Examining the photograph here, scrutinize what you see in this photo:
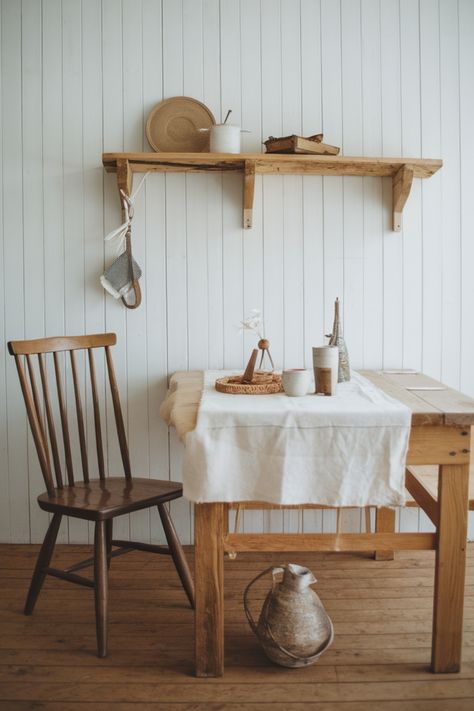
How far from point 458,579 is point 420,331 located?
126 cm

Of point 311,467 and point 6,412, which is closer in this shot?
point 311,467

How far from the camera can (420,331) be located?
2787 millimetres

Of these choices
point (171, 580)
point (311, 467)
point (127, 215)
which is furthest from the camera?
point (127, 215)

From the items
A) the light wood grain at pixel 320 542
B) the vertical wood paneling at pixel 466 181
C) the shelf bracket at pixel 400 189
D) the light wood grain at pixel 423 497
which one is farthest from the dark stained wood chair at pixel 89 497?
the vertical wood paneling at pixel 466 181

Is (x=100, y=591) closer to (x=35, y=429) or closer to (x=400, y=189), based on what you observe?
(x=35, y=429)

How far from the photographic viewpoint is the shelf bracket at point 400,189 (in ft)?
8.30

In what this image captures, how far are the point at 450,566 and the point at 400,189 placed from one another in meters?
1.54

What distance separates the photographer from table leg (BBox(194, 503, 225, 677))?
69.2 inches

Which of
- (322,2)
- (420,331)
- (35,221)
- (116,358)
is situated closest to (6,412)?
(116,358)

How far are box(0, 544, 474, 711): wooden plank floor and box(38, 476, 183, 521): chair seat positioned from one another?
429mm

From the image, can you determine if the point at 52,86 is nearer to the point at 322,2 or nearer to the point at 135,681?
the point at 322,2

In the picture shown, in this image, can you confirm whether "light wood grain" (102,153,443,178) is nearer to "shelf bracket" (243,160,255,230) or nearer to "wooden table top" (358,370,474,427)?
"shelf bracket" (243,160,255,230)

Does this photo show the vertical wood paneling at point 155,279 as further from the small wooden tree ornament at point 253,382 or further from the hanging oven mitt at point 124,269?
the small wooden tree ornament at point 253,382

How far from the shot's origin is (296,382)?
1.94 m
